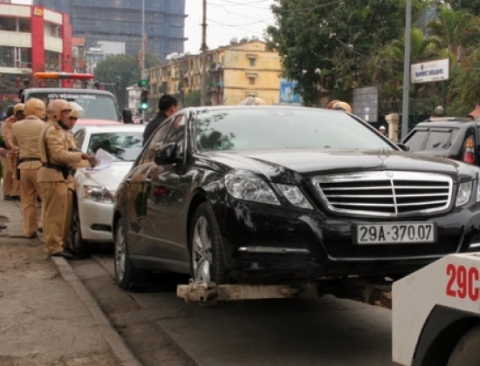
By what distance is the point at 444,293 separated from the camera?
364cm

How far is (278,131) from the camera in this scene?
7.09 m

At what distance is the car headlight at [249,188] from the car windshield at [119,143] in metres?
6.14

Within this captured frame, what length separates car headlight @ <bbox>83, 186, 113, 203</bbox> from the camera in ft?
34.4

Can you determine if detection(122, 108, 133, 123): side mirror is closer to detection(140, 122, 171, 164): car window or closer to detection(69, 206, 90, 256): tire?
detection(69, 206, 90, 256): tire

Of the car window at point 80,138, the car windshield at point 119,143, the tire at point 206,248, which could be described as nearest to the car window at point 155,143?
the tire at point 206,248

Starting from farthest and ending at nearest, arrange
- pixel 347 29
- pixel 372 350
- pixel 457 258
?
pixel 347 29 < pixel 372 350 < pixel 457 258

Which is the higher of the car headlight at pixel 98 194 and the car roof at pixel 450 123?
the car roof at pixel 450 123

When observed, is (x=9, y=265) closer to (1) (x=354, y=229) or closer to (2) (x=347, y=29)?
(1) (x=354, y=229)

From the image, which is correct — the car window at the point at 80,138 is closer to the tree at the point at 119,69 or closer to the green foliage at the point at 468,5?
the green foliage at the point at 468,5

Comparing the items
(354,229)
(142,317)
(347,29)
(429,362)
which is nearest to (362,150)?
(354,229)

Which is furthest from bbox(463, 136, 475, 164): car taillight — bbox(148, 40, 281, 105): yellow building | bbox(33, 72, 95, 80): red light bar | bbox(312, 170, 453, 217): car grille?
bbox(148, 40, 281, 105): yellow building

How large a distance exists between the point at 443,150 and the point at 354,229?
32.1 ft

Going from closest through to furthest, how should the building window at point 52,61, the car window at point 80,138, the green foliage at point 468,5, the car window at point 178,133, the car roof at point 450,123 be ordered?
the car window at point 178,133
the car window at point 80,138
the car roof at point 450,123
the green foliage at point 468,5
the building window at point 52,61

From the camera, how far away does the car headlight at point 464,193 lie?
578 cm
